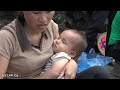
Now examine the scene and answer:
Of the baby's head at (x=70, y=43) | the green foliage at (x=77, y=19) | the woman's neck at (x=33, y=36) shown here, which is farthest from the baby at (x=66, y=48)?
the green foliage at (x=77, y=19)

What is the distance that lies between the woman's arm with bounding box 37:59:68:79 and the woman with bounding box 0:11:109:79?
0.04 feet

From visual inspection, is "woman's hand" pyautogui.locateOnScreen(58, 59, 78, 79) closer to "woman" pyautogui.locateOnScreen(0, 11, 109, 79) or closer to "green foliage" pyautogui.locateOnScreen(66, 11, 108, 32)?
"woman" pyautogui.locateOnScreen(0, 11, 109, 79)

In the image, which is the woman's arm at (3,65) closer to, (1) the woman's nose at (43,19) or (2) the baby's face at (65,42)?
(1) the woman's nose at (43,19)

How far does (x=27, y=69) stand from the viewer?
167 cm

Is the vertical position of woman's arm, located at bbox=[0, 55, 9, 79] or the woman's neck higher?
the woman's neck

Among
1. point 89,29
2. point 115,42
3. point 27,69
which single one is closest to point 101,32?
point 89,29

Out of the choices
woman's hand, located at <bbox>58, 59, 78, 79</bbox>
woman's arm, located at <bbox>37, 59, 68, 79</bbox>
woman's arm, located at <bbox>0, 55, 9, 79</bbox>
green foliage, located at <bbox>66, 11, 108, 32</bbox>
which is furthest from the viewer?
green foliage, located at <bbox>66, 11, 108, 32</bbox>

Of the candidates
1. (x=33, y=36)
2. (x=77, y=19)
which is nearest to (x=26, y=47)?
(x=33, y=36)

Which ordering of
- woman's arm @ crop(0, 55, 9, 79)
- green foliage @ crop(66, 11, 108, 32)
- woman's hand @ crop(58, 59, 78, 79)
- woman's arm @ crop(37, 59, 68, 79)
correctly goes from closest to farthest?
woman's arm @ crop(0, 55, 9, 79)
woman's arm @ crop(37, 59, 68, 79)
woman's hand @ crop(58, 59, 78, 79)
green foliage @ crop(66, 11, 108, 32)

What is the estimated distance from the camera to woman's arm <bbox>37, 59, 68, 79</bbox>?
167 centimetres

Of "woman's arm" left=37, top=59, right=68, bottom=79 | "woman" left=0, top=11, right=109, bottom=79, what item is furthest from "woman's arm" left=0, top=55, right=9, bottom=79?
"woman's arm" left=37, top=59, right=68, bottom=79

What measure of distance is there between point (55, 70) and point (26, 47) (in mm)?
221

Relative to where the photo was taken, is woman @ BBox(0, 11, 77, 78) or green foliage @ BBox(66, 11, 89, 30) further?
green foliage @ BBox(66, 11, 89, 30)
